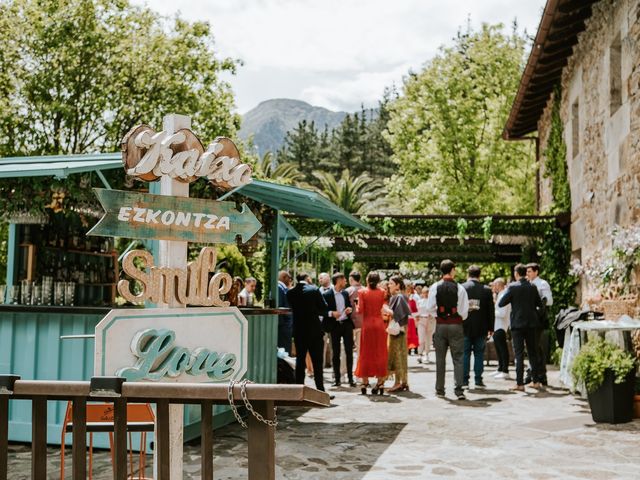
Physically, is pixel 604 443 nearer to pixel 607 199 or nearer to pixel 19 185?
pixel 607 199

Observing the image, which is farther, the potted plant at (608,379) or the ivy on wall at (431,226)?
the ivy on wall at (431,226)

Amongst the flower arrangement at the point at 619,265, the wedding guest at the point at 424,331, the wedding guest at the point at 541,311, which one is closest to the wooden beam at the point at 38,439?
the flower arrangement at the point at 619,265

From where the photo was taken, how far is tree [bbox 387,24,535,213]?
26.8m

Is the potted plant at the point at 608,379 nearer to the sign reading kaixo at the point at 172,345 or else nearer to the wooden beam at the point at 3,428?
the sign reading kaixo at the point at 172,345

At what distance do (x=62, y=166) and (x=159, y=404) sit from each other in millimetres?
4015

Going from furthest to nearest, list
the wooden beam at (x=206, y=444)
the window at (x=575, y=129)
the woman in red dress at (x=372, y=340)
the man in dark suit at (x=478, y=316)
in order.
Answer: the window at (x=575, y=129) < the man in dark suit at (x=478, y=316) < the woman in red dress at (x=372, y=340) < the wooden beam at (x=206, y=444)

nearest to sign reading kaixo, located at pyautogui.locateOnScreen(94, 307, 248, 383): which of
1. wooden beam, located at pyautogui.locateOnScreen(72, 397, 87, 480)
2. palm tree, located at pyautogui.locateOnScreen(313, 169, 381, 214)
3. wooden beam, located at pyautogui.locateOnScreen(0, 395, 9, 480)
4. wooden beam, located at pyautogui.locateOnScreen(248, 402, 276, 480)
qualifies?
wooden beam, located at pyautogui.locateOnScreen(72, 397, 87, 480)

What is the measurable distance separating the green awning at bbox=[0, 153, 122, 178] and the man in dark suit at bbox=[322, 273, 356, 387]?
5071 millimetres

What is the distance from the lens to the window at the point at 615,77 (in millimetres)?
10617

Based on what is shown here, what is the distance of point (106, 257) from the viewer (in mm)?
13367

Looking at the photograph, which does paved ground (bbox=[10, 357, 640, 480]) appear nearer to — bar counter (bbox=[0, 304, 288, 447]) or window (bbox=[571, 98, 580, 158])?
bar counter (bbox=[0, 304, 288, 447])

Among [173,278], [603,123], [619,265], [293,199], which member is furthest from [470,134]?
[173,278]

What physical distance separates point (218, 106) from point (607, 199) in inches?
567

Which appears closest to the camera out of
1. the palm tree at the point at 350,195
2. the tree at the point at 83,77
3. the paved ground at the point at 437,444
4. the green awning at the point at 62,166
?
the paved ground at the point at 437,444
